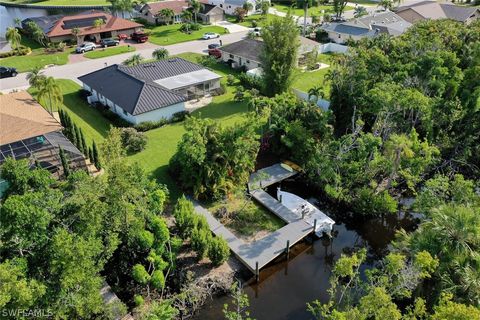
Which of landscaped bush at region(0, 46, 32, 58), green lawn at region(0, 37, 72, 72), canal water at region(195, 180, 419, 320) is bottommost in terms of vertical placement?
canal water at region(195, 180, 419, 320)

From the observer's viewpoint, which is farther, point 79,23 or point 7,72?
point 79,23

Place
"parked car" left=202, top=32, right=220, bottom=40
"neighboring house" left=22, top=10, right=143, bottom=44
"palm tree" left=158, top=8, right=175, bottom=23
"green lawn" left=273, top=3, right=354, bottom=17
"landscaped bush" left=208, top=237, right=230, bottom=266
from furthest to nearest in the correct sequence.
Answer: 1. "green lawn" left=273, top=3, right=354, bottom=17
2. "palm tree" left=158, top=8, right=175, bottom=23
3. "parked car" left=202, top=32, right=220, bottom=40
4. "neighboring house" left=22, top=10, right=143, bottom=44
5. "landscaped bush" left=208, top=237, right=230, bottom=266

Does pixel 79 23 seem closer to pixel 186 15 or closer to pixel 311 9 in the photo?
pixel 186 15

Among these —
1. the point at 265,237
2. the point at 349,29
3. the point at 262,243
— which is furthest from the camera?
the point at 349,29

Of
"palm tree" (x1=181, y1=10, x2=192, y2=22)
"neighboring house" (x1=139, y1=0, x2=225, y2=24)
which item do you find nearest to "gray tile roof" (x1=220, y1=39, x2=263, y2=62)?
"palm tree" (x1=181, y1=10, x2=192, y2=22)

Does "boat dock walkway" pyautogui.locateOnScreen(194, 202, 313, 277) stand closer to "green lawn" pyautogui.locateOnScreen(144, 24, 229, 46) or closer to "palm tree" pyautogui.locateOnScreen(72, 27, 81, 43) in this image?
"green lawn" pyautogui.locateOnScreen(144, 24, 229, 46)

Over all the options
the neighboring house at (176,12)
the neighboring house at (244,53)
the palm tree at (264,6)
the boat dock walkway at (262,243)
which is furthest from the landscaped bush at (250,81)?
the palm tree at (264,6)

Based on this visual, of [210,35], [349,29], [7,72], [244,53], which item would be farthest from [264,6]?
[7,72]

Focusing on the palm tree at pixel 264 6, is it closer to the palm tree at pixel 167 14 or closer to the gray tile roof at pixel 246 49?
the palm tree at pixel 167 14
